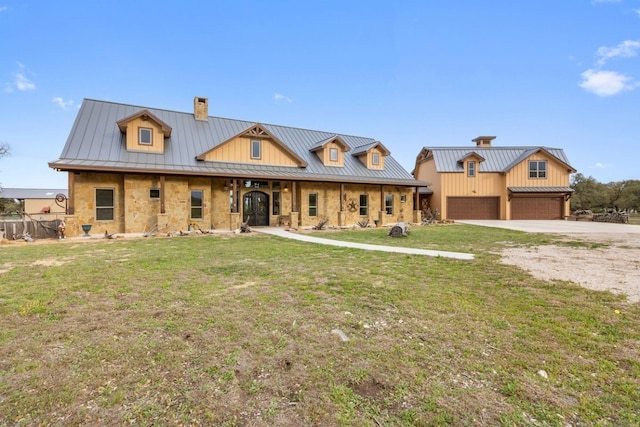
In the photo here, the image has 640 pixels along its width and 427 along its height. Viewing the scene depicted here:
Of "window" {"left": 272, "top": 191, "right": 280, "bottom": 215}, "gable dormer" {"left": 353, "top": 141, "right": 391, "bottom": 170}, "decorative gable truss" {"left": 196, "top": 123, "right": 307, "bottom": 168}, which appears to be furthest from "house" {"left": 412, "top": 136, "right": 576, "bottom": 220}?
"window" {"left": 272, "top": 191, "right": 280, "bottom": 215}

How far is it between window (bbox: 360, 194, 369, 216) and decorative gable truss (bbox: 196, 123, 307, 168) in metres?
4.82

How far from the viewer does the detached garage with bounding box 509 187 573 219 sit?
2616 centimetres

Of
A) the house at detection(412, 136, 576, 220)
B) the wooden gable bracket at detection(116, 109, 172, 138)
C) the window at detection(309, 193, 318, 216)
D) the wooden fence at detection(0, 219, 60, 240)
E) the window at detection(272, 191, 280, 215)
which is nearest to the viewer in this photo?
the wooden fence at detection(0, 219, 60, 240)

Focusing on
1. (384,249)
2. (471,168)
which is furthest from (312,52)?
(384,249)

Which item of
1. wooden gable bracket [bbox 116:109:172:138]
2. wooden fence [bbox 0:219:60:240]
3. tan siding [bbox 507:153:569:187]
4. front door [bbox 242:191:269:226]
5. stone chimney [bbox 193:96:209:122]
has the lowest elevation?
wooden fence [bbox 0:219:60:240]

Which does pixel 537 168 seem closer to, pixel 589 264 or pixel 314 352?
pixel 589 264

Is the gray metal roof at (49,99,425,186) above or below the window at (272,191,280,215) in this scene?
above

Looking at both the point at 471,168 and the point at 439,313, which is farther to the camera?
the point at 471,168

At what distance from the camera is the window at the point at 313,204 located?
19234 mm

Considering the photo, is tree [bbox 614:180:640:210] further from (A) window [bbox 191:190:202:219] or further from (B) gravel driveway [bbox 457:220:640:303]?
(A) window [bbox 191:190:202:219]

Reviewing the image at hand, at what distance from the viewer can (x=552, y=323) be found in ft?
12.2

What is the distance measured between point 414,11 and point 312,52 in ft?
32.7

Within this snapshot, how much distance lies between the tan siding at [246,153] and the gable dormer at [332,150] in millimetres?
2449

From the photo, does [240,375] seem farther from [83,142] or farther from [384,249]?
[83,142]
